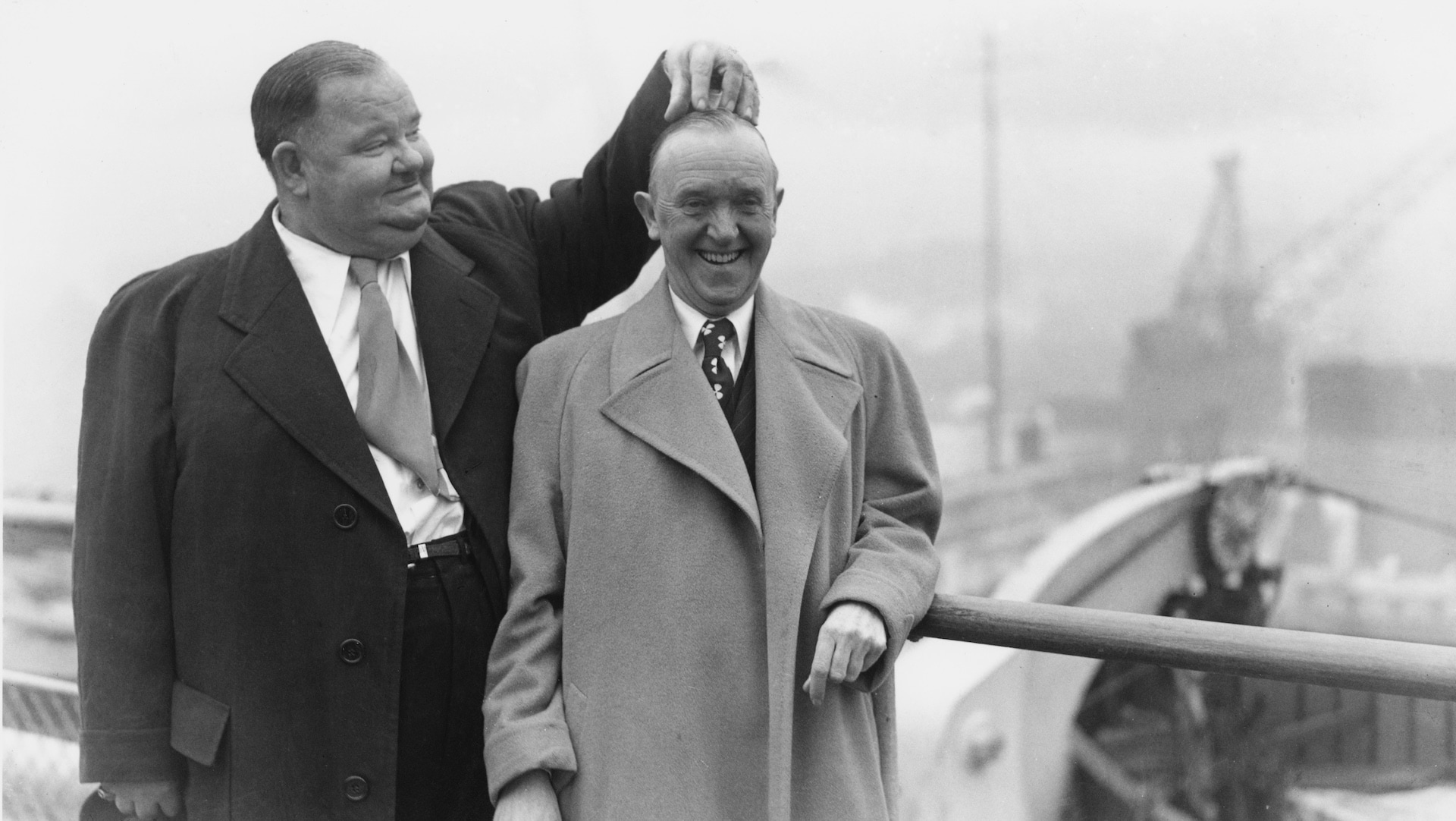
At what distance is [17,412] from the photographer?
10.5ft

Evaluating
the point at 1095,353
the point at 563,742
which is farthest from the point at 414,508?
the point at 1095,353

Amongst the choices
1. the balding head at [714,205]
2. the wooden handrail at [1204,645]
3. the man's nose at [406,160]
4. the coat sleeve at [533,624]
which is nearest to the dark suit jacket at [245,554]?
the coat sleeve at [533,624]

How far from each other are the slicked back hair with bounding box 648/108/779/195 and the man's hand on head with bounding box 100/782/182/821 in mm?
980

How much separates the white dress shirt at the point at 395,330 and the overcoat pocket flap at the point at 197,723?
31 cm

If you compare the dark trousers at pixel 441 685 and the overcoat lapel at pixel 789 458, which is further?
the dark trousers at pixel 441 685

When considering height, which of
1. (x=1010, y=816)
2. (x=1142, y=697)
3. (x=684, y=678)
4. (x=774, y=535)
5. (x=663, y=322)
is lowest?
(x=1142, y=697)

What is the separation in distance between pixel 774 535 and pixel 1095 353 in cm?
3171

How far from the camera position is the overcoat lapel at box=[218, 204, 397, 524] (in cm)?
150

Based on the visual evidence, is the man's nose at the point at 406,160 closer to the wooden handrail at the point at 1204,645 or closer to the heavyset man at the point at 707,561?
the heavyset man at the point at 707,561

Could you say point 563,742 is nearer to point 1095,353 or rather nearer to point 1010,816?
point 1010,816

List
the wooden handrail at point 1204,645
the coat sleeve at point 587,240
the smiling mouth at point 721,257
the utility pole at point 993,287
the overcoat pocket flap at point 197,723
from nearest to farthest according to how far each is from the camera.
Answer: the wooden handrail at point 1204,645, the smiling mouth at point 721,257, the overcoat pocket flap at point 197,723, the coat sleeve at point 587,240, the utility pole at point 993,287

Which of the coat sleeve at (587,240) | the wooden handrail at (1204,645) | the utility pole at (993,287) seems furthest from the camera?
the utility pole at (993,287)

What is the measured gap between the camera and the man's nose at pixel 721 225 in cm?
137

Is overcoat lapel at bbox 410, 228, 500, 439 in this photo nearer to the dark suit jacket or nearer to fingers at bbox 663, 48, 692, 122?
the dark suit jacket
